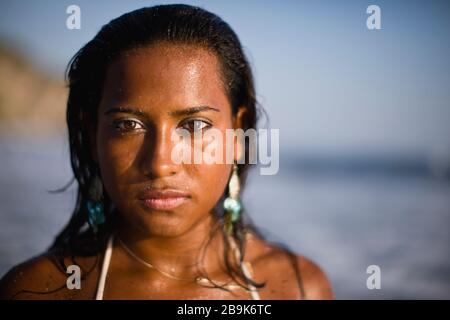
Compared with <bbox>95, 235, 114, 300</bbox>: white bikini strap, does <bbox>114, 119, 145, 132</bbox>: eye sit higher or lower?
higher

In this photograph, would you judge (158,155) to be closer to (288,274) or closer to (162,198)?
(162,198)

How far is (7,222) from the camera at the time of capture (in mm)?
4035

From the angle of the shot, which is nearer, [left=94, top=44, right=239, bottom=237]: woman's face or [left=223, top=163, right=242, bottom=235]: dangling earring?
[left=94, top=44, right=239, bottom=237]: woman's face

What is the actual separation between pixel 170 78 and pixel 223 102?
0.89 feet

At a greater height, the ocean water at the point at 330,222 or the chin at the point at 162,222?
the chin at the point at 162,222

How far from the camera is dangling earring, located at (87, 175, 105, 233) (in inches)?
82.3

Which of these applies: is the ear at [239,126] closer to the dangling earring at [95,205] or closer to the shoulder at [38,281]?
the dangling earring at [95,205]

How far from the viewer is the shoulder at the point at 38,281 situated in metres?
1.98

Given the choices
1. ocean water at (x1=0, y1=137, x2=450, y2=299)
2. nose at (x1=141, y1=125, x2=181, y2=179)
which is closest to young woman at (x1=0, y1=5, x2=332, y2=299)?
nose at (x1=141, y1=125, x2=181, y2=179)

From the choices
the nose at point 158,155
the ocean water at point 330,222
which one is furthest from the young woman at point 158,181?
the ocean water at point 330,222

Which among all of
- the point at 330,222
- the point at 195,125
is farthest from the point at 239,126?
the point at 330,222

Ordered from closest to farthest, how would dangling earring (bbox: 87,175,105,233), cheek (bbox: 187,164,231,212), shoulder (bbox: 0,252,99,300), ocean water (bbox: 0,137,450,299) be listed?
cheek (bbox: 187,164,231,212) < shoulder (bbox: 0,252,99,300) < dangling earring (bbox: 87,175,105,233) < ocean water (bbox: 0,137,450,299)

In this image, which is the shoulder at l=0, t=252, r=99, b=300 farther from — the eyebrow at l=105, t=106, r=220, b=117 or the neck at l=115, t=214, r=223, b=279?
the eyebrow at l=105, t=106, r=220, b=117

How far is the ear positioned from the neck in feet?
1.19
